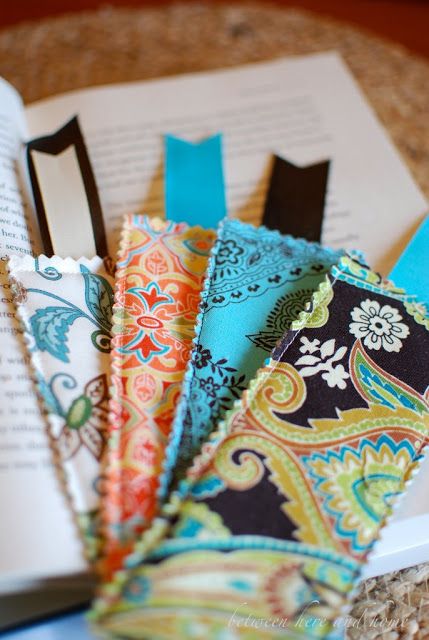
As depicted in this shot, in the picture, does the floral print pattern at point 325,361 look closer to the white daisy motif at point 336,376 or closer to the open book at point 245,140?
the white daisy motif at point 336,376

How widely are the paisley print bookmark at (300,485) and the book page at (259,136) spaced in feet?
0.57

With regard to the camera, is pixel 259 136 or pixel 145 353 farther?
pixel 259 136

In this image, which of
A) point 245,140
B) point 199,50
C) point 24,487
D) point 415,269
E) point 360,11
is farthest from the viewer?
point 360,11

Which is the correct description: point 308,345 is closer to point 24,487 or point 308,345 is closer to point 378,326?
point 378,326

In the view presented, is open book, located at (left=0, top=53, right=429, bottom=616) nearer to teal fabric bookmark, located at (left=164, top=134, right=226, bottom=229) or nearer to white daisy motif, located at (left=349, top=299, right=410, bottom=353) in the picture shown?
teal fabric bookmark, located at (left=164, top=134, right=226, bottom=229)

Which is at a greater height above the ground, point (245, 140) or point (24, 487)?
point (245, 140)

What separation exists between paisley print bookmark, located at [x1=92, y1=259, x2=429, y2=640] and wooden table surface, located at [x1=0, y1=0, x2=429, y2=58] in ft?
2.19

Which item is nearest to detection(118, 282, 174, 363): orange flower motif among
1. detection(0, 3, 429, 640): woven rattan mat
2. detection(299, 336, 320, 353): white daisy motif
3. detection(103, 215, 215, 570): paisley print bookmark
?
detection(103, 215, 215, 570): paisley print bookmark

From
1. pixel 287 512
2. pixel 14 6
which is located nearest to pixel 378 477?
pixel 287 512

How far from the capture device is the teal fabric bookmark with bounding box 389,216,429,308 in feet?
2.00

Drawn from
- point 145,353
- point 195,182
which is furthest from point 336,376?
point 195,182

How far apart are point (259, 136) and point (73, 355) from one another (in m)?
0.41

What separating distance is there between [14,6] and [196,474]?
3.09 ft

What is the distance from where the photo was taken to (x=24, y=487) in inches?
17.2
